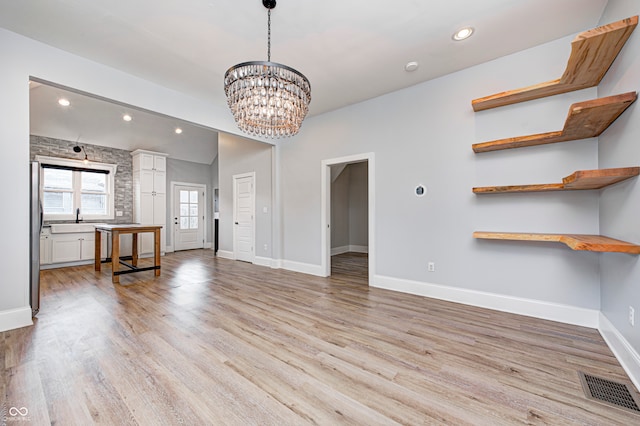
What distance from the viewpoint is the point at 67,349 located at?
2.11 meters

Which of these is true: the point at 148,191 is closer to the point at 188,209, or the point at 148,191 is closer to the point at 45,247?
the point at 188,209

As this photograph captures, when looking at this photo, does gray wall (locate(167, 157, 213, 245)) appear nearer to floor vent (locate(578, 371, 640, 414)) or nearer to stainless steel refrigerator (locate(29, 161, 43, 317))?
stainless steel refrigerator (locate(29, 161, 43, 317))

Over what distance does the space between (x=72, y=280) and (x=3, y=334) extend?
2302 millimetres

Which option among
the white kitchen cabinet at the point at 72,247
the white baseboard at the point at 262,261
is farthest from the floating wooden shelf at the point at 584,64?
the white kitchen cabinet at the point at 72,247

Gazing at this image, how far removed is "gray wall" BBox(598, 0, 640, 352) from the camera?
1.76 m

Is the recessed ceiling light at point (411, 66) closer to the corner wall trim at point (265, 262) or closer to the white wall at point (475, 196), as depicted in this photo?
the white wall at point (475, 196)

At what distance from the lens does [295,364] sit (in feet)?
6.29

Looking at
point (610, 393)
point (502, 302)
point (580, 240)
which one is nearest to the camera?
point (610, 393)

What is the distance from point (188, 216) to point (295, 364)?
7448 mm

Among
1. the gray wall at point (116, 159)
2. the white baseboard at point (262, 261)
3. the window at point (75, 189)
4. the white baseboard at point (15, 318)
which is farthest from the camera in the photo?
the gray wall at point (116, 159)

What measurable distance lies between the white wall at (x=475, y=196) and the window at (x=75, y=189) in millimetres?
5995

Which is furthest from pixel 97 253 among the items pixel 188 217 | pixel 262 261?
pixel 262 261

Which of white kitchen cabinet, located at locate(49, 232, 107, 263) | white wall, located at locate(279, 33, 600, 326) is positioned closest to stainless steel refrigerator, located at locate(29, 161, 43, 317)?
white kitchen cabinet, located at locate(49, 232, 107, 263)

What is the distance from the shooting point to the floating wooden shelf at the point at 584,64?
178 centimetres
